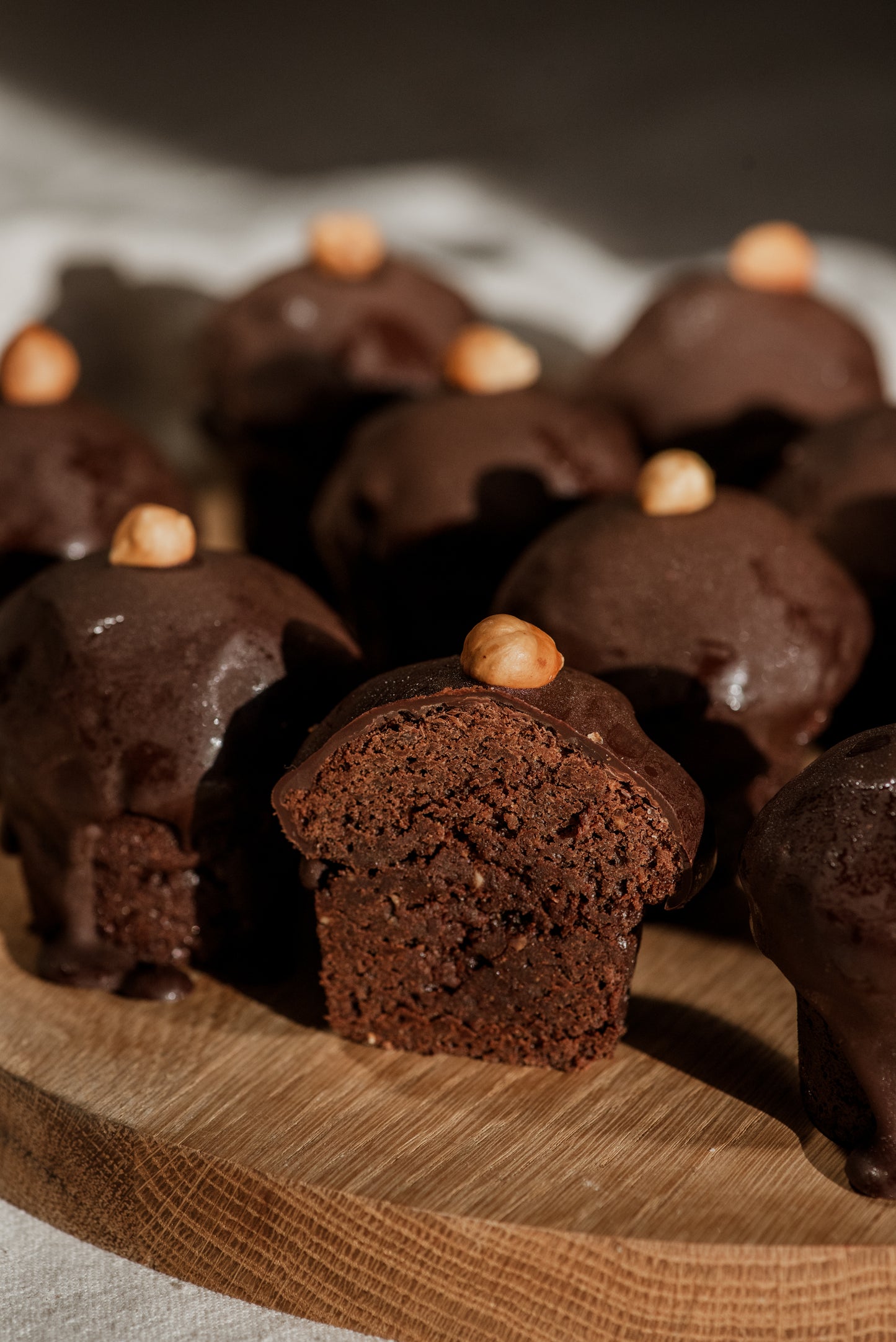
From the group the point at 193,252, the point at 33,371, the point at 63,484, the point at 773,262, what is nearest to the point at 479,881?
the point at 63,484

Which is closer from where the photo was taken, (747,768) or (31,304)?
(747,768)

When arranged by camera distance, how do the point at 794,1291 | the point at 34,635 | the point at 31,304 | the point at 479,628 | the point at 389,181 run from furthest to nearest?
the point at 389,181
the point at 31,304
the point at 34,635
the point at 479,628
the point at 794,1291

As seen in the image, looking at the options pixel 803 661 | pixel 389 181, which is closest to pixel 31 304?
pixel 389 181

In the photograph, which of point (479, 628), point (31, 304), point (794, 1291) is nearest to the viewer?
point (794, 1291)

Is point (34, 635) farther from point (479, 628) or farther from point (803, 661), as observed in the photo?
point (803, 661)

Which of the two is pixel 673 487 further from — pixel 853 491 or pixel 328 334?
pixel 328 334

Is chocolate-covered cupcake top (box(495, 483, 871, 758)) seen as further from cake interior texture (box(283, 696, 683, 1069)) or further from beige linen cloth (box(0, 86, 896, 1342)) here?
beige linen cloth (box(0, 86, 896, 1342))

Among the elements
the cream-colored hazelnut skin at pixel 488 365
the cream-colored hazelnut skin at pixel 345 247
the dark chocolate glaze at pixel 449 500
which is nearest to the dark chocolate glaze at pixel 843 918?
the dark chocolate glaze at pixel 449 500
